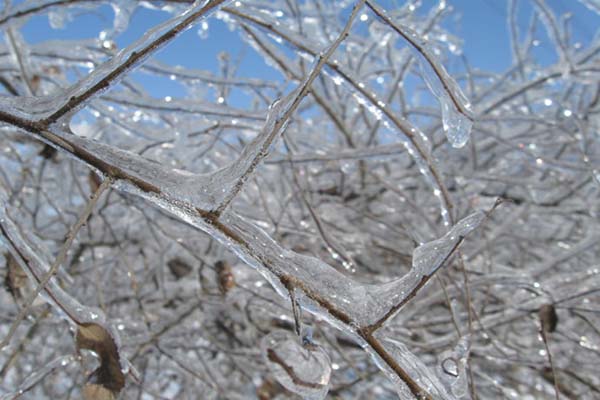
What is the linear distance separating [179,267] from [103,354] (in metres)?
1.31

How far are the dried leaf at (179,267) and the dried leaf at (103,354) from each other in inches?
50.2

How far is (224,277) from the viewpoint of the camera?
1309 millimetres

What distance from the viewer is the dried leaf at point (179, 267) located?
6.73 ft

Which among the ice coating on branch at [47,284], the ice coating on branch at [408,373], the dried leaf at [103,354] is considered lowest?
the dried leaf at [103,354]

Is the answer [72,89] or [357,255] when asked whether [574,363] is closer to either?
[357,255]

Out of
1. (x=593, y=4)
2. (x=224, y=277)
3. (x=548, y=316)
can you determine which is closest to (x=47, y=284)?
(x=224, y=277)

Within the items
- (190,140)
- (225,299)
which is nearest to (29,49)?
(190,140)

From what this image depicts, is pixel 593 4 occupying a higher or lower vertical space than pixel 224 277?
higher

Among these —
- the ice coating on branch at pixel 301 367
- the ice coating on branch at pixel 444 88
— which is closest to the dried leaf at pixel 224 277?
the ice coating on branch at pixel 301 367

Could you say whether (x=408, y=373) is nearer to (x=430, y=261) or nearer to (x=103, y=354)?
(x=430, y=261)

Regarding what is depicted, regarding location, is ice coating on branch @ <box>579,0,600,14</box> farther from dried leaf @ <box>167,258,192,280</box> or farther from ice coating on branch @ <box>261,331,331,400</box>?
dried leaf @ <box>167,258,192,280</box>

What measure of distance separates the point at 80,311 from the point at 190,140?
778mm

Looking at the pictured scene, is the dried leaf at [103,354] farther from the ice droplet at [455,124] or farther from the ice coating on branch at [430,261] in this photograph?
the ice droplet at [455,124]

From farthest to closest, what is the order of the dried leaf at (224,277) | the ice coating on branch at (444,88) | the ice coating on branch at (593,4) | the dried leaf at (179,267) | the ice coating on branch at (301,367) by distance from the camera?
the dried leaf at (179,267)
the ice coating on branch at (593,4)
the dried leaf at (224,277)
the ice coating on branch at (444,88)
the ice coating on branch at (301,367)
